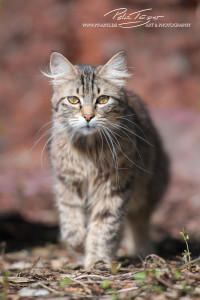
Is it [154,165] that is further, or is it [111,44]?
[111,44]

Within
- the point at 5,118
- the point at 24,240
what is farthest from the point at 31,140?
the point at 24,240

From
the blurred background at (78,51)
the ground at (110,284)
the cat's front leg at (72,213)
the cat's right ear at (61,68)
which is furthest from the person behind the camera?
the blurred background at (78,51)

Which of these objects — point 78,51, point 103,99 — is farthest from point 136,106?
point 78,51

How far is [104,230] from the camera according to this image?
135 inches

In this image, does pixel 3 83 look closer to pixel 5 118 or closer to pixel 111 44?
pixel 5 118

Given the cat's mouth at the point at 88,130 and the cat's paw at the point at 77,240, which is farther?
the cat's paw at the point at 77,240

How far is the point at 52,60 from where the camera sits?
3.47 metres

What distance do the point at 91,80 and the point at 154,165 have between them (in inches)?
53.2

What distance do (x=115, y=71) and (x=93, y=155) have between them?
768 millimetres

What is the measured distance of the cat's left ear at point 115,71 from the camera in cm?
344

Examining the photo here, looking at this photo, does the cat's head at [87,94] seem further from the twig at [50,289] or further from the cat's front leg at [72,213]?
the twig at [50,289]

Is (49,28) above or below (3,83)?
above

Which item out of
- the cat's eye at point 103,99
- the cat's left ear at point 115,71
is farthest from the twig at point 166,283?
the cat's left ear at point 115,71

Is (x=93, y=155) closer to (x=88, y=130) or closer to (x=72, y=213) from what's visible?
(x=88, y=130)
